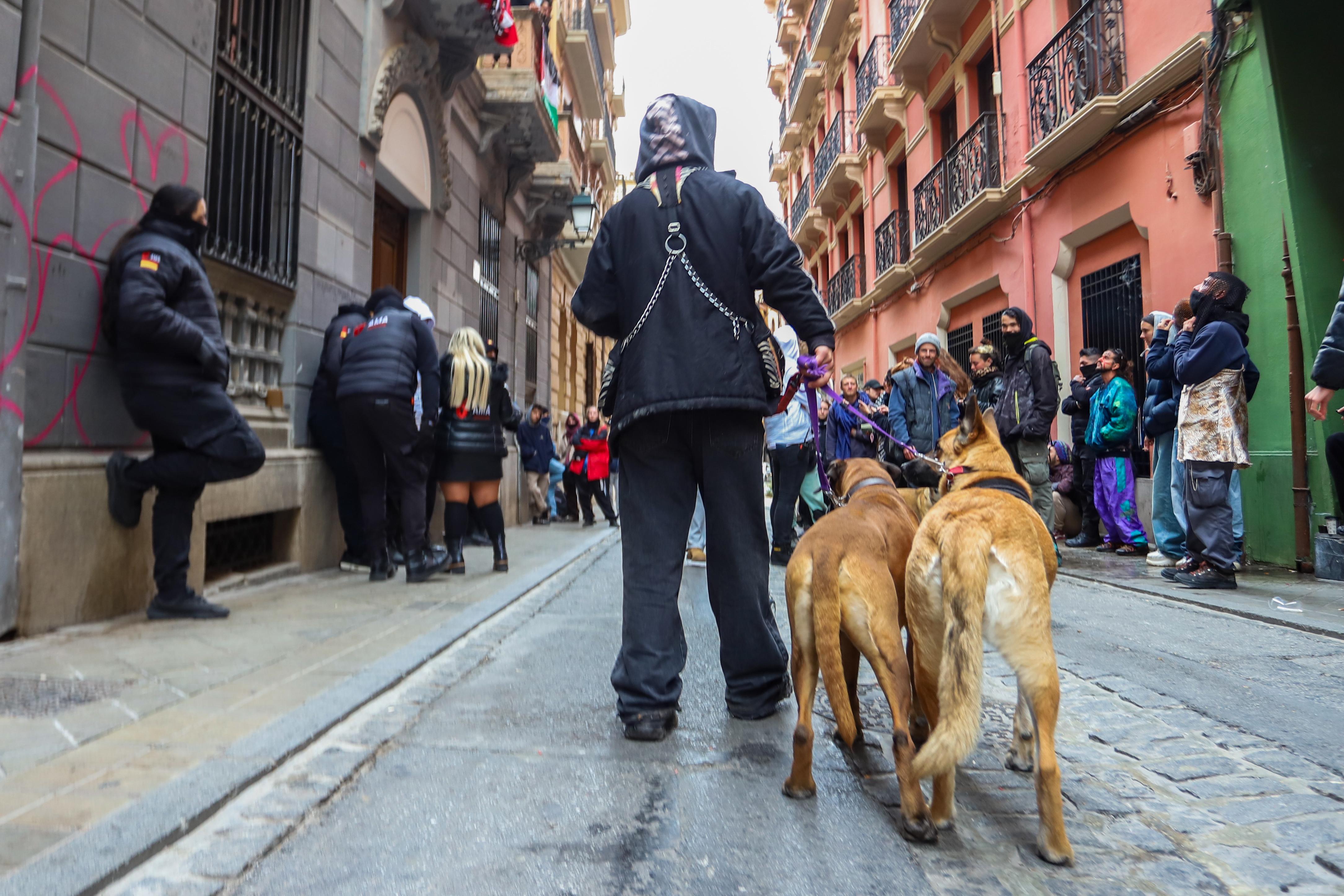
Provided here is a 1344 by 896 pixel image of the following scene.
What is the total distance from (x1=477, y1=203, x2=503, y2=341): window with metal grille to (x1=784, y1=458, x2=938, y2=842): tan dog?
10.0 m

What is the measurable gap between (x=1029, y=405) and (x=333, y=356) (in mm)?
5487

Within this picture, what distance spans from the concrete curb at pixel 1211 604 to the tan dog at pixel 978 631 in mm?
3136

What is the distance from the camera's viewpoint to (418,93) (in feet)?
29.7

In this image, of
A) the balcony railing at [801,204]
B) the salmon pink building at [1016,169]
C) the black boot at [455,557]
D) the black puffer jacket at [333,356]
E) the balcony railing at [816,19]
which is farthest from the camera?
the balcony railing at [801,204]

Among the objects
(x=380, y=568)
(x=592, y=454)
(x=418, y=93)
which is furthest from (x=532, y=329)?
(x=380, y=568)

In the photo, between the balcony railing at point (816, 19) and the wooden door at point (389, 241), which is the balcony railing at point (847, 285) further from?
the wooden door at point (389, 241)

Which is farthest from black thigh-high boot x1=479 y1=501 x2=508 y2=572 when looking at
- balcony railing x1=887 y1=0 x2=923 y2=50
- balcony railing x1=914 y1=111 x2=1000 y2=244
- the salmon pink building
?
balcony railing x1=887 y1=0 x2=923 y2=50

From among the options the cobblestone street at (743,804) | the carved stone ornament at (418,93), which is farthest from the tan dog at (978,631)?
the carved stone ornament at (418,93)

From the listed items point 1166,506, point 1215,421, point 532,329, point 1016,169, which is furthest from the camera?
point 532,329

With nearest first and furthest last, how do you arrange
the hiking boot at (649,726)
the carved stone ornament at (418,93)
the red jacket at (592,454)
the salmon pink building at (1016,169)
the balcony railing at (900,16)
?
the hiking boot at (649,726)
the carved stone ornament at (418,93)
the salmon pink building at (1016,169)
the red jacket at (592,454)
the balcony railing at (900,16)

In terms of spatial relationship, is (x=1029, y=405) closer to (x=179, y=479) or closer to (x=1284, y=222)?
(x=1284, y=222)

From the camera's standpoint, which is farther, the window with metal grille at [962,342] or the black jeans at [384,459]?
the window with metal grille at [962,342]

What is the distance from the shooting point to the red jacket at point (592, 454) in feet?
41.1

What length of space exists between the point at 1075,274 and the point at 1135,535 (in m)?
4.54
